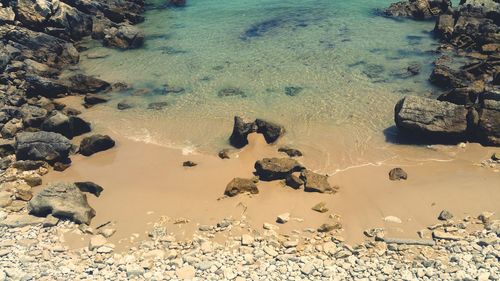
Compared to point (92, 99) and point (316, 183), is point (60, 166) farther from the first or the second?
point (316, 183)

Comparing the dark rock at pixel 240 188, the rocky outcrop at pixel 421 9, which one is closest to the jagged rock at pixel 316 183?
the dark rock at pixel 240 188

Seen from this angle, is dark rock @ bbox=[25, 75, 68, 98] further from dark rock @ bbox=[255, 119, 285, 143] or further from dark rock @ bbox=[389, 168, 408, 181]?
dark rock @ bbox=[389, 168, 408, 181]

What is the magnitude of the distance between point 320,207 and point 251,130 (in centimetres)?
561

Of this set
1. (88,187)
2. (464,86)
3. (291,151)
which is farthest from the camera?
(464,86)

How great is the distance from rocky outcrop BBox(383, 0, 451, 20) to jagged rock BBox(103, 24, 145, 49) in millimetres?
18229

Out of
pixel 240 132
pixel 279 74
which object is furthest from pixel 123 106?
pixel 279 74

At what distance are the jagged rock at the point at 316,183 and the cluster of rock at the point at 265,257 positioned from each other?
2.11 meters

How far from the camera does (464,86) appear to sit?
73.8 feet

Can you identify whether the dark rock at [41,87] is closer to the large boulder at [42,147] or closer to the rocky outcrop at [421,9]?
the large boulder at [42,147]

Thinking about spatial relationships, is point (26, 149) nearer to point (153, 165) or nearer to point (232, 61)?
point (153, 165)

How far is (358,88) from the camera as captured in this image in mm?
23328

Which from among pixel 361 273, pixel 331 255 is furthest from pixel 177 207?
pixel 361 273

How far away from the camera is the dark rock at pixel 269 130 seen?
18.9 m

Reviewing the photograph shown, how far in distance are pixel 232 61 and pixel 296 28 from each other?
25.2 feet
